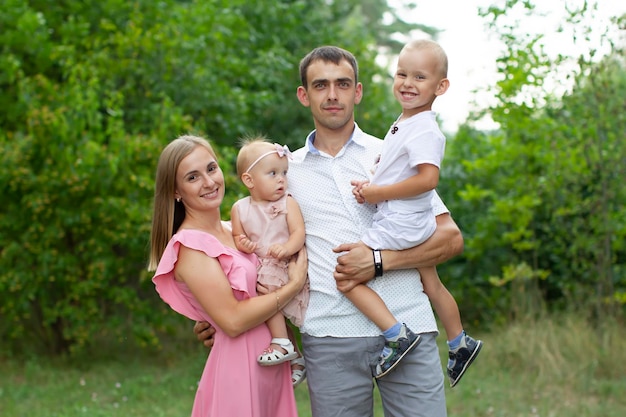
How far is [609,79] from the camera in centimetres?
673

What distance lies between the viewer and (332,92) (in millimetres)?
3010

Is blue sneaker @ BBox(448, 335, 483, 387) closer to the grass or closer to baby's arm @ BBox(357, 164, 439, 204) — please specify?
baby's arm @ BBox(357, 164, 439, 204)

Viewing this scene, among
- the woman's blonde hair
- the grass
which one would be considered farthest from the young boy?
the grass

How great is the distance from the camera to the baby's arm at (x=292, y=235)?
2.91 meters

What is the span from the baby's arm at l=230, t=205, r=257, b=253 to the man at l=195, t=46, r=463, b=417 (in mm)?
232

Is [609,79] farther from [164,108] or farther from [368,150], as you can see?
[368,150]

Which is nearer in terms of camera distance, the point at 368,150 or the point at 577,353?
the point at 368,150

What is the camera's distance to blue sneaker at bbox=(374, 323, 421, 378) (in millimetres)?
2848

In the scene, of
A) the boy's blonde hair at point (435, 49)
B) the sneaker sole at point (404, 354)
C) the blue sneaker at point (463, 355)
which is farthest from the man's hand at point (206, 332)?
the boy's blonde hair at point (435, 49)

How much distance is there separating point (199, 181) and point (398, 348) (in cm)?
96

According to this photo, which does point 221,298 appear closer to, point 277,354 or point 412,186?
point 277,354

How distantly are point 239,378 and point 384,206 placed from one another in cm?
85

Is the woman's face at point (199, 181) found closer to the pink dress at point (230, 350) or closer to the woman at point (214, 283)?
the woman at point (214, 283)

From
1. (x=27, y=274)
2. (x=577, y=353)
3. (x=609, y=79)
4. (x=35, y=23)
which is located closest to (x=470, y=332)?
(x=577, y=353)
